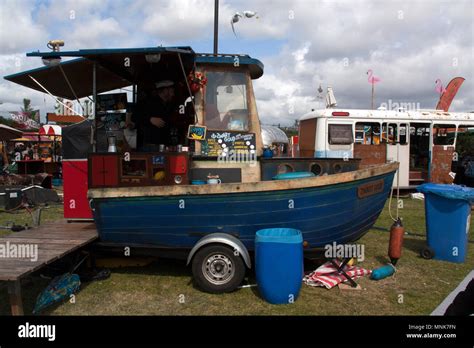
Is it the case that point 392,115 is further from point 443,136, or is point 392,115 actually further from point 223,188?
point 223,188

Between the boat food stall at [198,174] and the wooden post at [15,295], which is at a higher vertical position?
the boat food stall at [198,174]

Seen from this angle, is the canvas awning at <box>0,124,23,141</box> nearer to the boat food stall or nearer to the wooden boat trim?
the boat food stall

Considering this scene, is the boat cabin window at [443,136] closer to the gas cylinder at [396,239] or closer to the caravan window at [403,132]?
the caravan window at [403,132]

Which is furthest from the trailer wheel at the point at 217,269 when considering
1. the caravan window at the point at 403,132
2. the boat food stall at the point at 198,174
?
the caravan window at the point at 403,132

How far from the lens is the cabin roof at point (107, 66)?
4301 mm

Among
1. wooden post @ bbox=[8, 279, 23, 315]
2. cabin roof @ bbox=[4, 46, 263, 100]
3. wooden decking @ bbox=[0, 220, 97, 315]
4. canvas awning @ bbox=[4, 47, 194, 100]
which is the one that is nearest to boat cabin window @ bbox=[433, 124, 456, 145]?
cabin roof @ bbox=[4, 46, 263, 100]

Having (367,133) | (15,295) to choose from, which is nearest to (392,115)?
(367,133)

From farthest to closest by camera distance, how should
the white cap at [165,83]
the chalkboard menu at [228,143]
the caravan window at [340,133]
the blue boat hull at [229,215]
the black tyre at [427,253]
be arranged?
the caravan window at [340,133]
the black tyre at [427,253]
the white cap at [165,83]
the chalkboard menu at [228,143]
the blue boat hull at [229,215]

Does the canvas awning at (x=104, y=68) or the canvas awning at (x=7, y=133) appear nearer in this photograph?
the canvas awning at (x=104, y=68)

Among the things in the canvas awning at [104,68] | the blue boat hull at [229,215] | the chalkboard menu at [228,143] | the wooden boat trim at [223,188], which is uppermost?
the canvas awning at [104,68]

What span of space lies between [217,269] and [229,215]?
0.65 meters

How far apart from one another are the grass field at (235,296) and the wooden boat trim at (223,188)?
1.18m

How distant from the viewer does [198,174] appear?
4977 mm

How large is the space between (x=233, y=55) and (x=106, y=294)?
3344 millimetres
